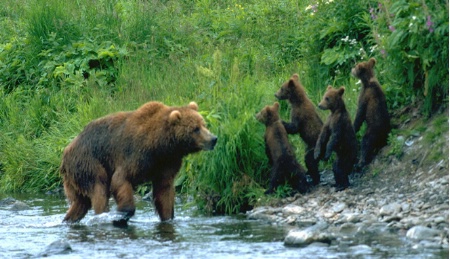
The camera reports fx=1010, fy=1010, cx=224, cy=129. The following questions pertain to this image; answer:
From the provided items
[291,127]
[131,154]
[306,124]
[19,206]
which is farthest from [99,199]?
[306,124]

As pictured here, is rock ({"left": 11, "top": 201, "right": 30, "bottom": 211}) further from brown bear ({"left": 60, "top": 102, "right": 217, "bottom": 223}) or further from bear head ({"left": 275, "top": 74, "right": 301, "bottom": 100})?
bear head ({"left": 275, "top": 74, "right": 301, "bottom": 100})

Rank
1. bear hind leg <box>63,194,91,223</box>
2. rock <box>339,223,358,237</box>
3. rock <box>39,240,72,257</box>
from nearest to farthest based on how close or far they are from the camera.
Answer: rock <box>39,240,72,257</box> < rock <box>339,223,358,237</box> < bear hind leg <box>63,194,91,223</box>

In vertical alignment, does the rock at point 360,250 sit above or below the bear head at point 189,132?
below

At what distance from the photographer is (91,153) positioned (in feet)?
34.7

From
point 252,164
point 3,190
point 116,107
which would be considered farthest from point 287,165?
point 3,190

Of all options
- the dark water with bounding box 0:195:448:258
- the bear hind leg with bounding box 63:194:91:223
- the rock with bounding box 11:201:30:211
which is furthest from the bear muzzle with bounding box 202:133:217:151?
the rock with bounding box 11:201:30:211

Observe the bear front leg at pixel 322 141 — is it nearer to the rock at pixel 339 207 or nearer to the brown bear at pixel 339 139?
the brown bear at pixel 339 139

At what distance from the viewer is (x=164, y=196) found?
10.5 meters

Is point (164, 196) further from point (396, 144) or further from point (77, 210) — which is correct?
point (396, 144)

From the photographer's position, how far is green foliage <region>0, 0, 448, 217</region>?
35.3 ft

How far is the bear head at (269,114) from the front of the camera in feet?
35.3

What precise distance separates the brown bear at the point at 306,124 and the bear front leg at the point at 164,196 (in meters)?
1.43

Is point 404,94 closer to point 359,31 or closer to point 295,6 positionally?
point 359,31

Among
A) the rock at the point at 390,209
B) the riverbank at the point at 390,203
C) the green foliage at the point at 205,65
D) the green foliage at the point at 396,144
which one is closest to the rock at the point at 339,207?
the riverbank at the point at 390,203
